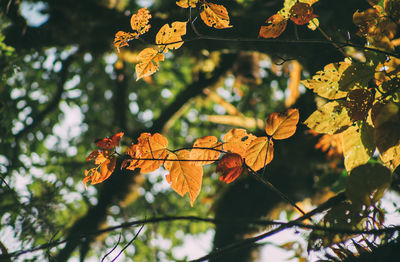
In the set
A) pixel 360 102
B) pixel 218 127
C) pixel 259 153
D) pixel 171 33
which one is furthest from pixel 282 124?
pixel 218 127

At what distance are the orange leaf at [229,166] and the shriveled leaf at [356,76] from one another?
367 mm

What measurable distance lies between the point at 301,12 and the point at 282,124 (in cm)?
35

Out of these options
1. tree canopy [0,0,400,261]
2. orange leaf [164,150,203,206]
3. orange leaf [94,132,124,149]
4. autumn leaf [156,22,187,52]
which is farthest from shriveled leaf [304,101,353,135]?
orange leaf [94,132,124,149]

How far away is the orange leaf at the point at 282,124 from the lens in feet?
2.59

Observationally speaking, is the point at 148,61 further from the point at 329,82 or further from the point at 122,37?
the point at 329,82

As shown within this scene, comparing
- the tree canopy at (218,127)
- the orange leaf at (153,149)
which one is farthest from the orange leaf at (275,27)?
the orange leaf at (153,149)

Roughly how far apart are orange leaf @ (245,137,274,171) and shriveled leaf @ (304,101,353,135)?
5.6 inches

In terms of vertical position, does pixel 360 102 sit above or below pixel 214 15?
below

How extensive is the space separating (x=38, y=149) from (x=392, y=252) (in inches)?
142

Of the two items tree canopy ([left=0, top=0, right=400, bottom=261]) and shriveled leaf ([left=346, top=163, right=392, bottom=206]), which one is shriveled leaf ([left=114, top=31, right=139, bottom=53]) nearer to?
tree canopy ([left=0, top=0, right=400, bottom=261])

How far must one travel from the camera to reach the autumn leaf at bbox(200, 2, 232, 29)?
82 centimetres

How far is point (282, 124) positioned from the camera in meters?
0.80

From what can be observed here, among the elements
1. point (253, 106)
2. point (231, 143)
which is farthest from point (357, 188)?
point (253, 106)

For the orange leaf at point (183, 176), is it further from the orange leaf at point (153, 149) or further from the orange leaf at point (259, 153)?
the orange leaf at point (259, 153)
